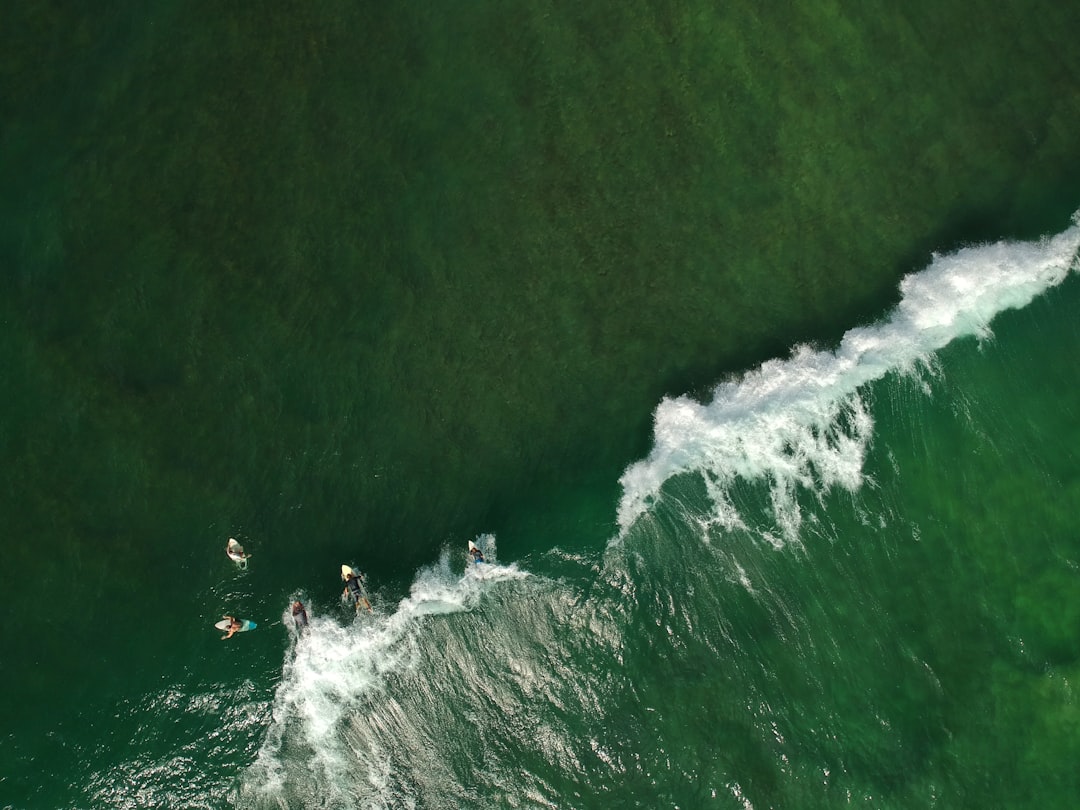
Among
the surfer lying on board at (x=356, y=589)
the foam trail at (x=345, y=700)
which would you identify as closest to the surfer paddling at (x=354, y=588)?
the surfer lying on board at (x=356, y=589)

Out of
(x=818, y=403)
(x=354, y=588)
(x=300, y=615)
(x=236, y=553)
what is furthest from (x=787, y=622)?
(x=236, y=553)

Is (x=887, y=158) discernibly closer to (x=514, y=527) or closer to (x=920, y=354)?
(x=920, y=354)

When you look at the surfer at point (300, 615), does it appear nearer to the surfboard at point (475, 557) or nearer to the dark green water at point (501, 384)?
the dark green water at point (501, 384)

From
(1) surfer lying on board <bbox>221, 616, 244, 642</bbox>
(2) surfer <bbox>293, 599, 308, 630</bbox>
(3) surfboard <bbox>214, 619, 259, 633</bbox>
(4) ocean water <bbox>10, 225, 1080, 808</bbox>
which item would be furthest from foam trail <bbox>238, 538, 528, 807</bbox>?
(1) surfer lying on board <bbox>221, 616, 244, 642</bbox>

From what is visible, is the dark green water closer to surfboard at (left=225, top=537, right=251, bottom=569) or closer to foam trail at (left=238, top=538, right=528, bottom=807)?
foam trail at (left=238, top=538, right=528, bottom=807)

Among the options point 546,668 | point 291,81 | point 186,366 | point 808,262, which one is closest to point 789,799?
point 546,668

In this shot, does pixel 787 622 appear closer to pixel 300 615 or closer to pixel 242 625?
pixel 300 615
